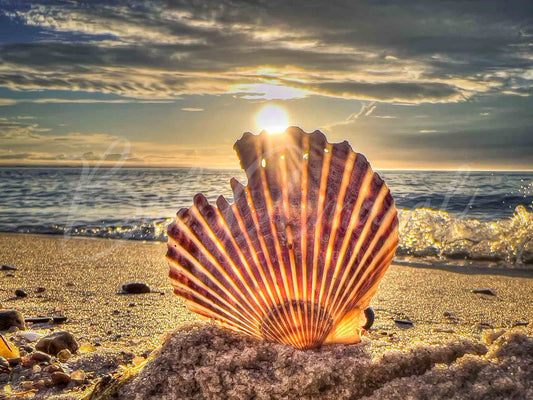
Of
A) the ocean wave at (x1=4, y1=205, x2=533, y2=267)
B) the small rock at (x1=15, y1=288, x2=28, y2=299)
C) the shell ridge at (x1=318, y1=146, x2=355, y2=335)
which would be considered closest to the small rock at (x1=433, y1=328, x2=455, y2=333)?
the shell ridge at (x1=318, y1=146, x2=355, y2=335)

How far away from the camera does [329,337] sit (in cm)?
251

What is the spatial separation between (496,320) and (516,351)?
9.69ft

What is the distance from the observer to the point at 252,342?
97.4 inches

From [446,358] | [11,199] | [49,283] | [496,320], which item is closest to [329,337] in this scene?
[446,358]

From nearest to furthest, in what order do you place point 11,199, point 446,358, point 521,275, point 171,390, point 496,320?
point 171,390, point 446,358, point 496,320, point 521,275, point 11,199

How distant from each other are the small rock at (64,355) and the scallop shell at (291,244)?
43.6 inches

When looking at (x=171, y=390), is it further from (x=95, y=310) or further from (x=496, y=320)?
(x=496, y=320)

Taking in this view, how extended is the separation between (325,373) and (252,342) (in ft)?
1.29

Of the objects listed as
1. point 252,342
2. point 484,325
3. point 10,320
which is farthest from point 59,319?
point 484,325

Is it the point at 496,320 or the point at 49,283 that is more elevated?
the point at 496,320

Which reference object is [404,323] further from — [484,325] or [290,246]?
[290,246]

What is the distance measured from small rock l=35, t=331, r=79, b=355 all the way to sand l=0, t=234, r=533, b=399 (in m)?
0.11

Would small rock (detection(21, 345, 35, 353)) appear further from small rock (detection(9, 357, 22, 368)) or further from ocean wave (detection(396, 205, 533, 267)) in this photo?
ocean wave (detection(396, 205, 533, 267))

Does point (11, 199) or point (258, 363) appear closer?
point (258, 363)
